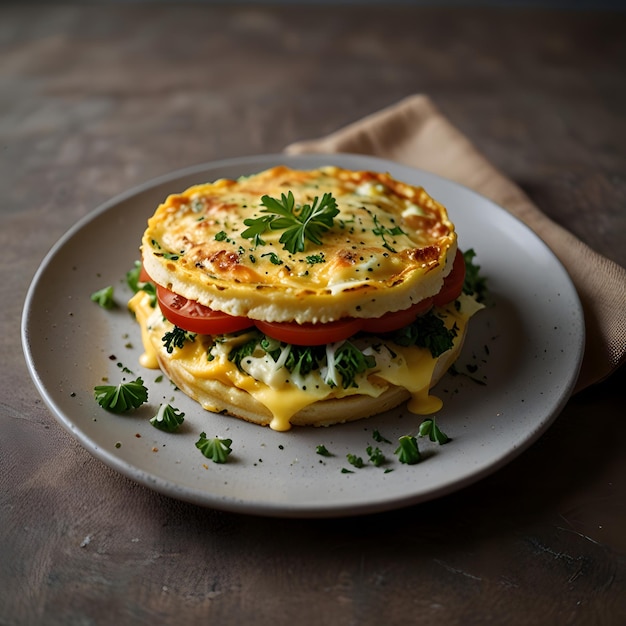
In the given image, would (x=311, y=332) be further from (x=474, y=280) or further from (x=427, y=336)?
(x=474, y=280)

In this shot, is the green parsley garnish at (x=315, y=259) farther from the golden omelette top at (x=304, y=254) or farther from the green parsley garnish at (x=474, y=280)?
the green parsley garnish at (x=474, y=280)

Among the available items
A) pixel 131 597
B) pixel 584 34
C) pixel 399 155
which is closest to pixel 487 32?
pixel 584 34

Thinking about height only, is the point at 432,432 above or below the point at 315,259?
below

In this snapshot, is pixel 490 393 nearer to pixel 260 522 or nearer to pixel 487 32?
pixel 260 522

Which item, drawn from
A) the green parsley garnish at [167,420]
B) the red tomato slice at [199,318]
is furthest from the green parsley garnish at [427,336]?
the green parsley garnish at [167,420]

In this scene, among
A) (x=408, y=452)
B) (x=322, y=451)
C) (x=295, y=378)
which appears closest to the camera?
(x=408, y=452)

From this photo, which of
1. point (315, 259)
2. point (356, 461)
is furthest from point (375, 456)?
point (315, 259)
